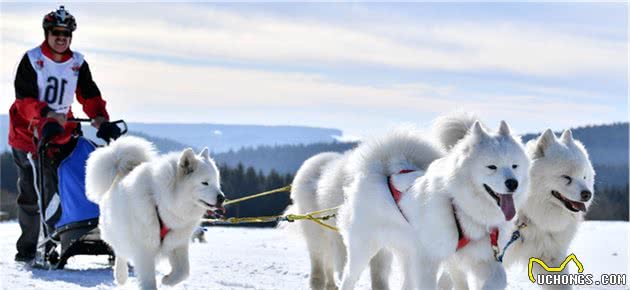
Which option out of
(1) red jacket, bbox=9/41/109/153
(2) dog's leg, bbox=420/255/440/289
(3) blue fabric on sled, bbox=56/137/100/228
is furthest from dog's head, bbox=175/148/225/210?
(1) red jacket, bbox=9/41/109/153

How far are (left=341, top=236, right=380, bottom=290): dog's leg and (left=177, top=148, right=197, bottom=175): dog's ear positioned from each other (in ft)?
4.17

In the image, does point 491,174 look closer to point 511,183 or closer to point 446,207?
point 511,183

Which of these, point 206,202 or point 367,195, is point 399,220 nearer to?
point 367,195

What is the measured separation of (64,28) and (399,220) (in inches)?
164

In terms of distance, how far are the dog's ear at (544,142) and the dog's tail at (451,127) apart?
0.48 metres

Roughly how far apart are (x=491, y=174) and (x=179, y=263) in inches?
104

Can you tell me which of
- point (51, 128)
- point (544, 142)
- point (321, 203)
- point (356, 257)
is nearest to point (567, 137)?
point (544, 142)

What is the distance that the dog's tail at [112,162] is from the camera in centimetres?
685

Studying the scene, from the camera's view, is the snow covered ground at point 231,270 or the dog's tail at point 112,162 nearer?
the dog's tail at point 112,162

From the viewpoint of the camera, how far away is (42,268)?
26.8 ft

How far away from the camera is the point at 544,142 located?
605 cm

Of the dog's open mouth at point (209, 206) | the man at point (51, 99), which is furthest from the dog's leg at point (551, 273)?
the man at point (51, 99)

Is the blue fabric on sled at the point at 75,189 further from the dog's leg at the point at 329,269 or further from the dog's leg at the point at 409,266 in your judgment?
the dog's leg at the point at 409,266

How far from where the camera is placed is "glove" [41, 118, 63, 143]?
7.87 metres
